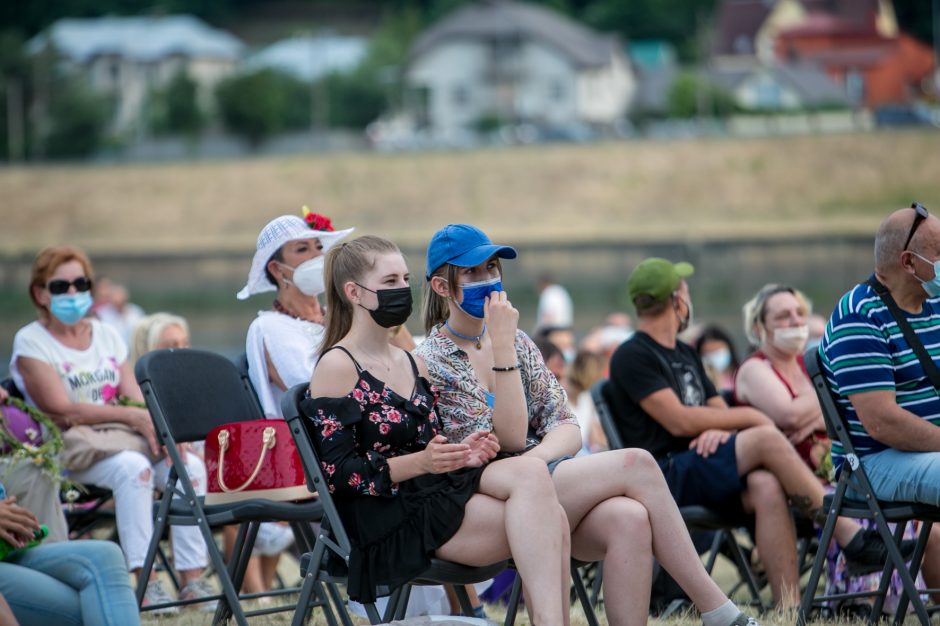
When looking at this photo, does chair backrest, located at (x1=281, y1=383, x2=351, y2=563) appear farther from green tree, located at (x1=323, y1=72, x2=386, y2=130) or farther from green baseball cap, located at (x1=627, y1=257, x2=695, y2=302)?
green tree, located at (x1=323, y1=72, x2=386, y2=130)

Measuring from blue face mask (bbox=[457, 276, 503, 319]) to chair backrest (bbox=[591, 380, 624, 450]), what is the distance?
1.43m

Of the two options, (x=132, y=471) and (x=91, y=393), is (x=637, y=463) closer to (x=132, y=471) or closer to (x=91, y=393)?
(x=132, y=471)

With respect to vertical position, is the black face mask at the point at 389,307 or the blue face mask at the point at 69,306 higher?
the black face mask at the point at 389,307

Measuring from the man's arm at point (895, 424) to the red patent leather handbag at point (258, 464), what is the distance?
1983 millimetres

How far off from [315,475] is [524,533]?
683 mm

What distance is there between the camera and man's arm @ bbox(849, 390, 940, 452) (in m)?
4.91

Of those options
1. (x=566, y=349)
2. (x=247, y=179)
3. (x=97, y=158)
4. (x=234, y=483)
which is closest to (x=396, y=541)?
(x=234, y=483)

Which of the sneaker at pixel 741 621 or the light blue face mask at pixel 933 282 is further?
the light blue face mask at pixel 933 282

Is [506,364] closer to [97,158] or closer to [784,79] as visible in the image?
[97,158]

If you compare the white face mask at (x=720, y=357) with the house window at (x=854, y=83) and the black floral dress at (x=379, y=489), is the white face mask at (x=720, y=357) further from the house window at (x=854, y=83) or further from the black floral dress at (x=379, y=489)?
the house window at (x=854, y=83)

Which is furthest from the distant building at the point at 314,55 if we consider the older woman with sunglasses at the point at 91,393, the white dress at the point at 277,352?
the white dress at the point at 277,352

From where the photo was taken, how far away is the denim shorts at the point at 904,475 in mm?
4777

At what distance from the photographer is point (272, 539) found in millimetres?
6934

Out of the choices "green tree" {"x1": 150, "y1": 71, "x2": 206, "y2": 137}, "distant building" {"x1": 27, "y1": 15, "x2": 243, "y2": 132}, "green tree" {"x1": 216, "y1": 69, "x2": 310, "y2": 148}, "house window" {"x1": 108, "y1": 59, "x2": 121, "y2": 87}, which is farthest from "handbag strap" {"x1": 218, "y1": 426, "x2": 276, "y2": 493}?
"house window" {"x1": 108, "y1": 59, "x2": 121, "y2": 87}
